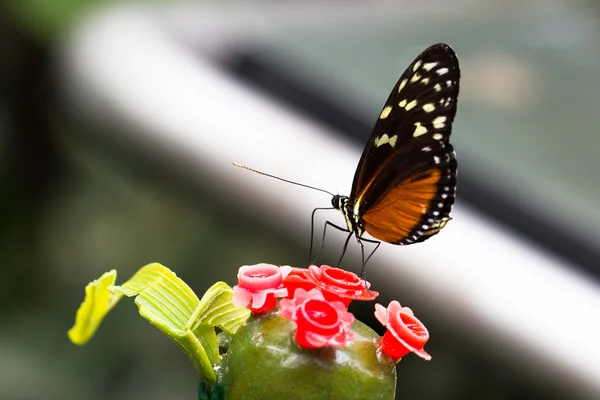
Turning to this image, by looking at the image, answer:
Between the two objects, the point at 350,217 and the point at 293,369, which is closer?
the point at 293,369

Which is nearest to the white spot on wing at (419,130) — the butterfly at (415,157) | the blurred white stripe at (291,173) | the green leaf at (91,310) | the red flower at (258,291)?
the butterfly at (415,157)

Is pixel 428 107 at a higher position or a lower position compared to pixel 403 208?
higher

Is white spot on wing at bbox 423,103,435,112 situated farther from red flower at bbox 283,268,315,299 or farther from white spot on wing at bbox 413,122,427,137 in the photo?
red flower at bbox 283,268,315,299

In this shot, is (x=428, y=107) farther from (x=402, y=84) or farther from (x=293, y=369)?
(x=293, y=369)

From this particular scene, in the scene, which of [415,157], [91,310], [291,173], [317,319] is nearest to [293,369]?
[317,319]

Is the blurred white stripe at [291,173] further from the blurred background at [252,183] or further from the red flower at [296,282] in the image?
the red flower at [296,282]

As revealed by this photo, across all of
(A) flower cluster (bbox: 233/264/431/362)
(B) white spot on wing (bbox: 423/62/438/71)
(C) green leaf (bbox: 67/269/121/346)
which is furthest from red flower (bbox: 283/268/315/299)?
(B) white spot on wing (bbox: 423/62/438/71)
